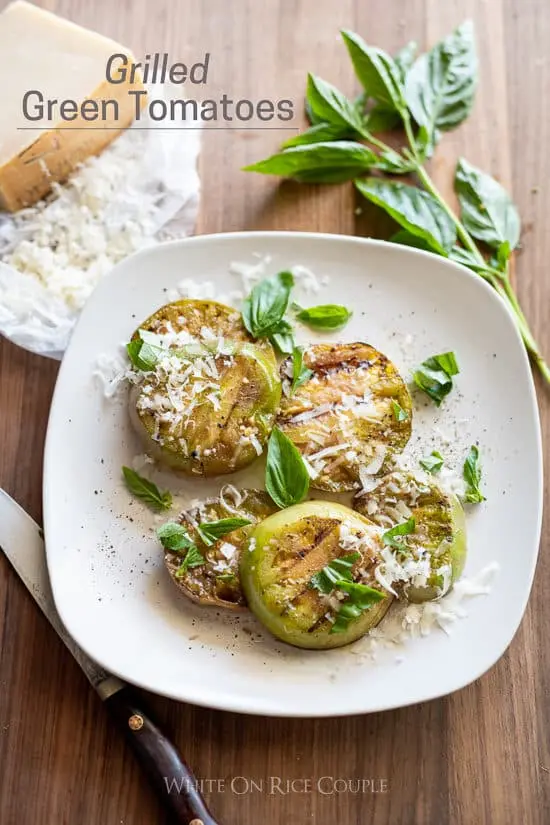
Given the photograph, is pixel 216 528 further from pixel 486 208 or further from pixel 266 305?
pixel 486 208

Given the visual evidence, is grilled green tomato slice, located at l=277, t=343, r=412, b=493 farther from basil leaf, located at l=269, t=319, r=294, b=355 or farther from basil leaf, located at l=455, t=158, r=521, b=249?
basil leaf, located at l=455, t=158, r=521, b=249

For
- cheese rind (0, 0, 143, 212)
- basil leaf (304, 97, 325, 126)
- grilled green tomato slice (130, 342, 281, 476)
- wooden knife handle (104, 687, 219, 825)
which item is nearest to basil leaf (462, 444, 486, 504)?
grilled green tomato slice (130, 342, 281, 476)

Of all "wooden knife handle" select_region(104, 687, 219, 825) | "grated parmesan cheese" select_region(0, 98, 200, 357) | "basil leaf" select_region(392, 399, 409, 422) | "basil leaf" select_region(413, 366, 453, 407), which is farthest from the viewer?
"grated parmesan cheese" select_region(0, 98, 200, 357)

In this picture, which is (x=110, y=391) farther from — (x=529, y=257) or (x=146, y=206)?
(x=529, y=257)

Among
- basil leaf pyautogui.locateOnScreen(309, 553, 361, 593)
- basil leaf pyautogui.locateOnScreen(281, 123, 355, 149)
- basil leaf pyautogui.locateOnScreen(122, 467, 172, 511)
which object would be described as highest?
basil leaf pyautogui.locateOnScreen(281, 123, 355, 149)

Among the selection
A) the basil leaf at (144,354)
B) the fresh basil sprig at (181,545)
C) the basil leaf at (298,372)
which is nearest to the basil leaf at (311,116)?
the basil leaf at (298,372)

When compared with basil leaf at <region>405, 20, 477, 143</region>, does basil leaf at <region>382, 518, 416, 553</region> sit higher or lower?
lower

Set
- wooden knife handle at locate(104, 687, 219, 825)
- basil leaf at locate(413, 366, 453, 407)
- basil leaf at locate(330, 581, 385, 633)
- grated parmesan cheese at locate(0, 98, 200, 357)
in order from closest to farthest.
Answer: basil leaf at locate(330, 581, 385, 633)
wooden knife handle at locate(104, 687, 219, 825)
basil leaf at locate(413, 366, 453, 407)
grated parmesan cheese at locate(0, 98, 200, 357)
